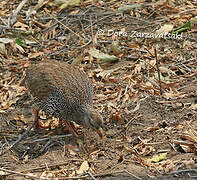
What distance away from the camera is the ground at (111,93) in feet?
20.8

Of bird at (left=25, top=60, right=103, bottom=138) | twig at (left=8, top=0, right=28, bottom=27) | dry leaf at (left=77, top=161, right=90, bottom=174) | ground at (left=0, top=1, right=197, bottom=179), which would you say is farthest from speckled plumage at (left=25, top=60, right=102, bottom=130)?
twig at (left=8, top=0, right=28, bottom=27)

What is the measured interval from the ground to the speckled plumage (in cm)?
39

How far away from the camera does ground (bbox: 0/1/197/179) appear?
20.8ft

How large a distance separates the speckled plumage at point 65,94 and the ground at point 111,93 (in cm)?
39

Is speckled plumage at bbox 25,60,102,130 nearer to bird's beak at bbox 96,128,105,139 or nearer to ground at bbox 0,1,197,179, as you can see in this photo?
bird's beak at bbox 96,128,105,139

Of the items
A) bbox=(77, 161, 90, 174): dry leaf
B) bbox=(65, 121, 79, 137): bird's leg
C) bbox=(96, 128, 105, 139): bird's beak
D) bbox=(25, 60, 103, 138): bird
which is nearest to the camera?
bbox=(77, 161, 90, 174): dry leaf

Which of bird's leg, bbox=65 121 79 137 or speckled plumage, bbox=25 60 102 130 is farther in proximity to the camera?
bird's leg, bbox=65 121 79 137

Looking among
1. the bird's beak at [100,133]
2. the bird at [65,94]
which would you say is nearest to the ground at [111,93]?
the bird's beak at [100,133]

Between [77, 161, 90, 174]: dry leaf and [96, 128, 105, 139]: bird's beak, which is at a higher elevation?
[96, 128, 105, 139]: bird's beak

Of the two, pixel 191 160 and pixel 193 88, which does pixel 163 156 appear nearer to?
pixel 191 160

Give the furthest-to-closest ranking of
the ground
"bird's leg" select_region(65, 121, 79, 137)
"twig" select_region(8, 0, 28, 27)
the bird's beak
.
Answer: "twig" select_region(8, 0, 28, 27) → "bird's leg" select_region(65, 121, 79, 137) → the bird's beak → the ground

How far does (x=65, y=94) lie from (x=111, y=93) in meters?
1.28

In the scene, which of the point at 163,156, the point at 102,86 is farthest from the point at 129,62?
the point at 163,156

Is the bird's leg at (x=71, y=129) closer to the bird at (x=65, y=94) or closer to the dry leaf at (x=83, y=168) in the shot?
the bird at (x=65, y=94)
